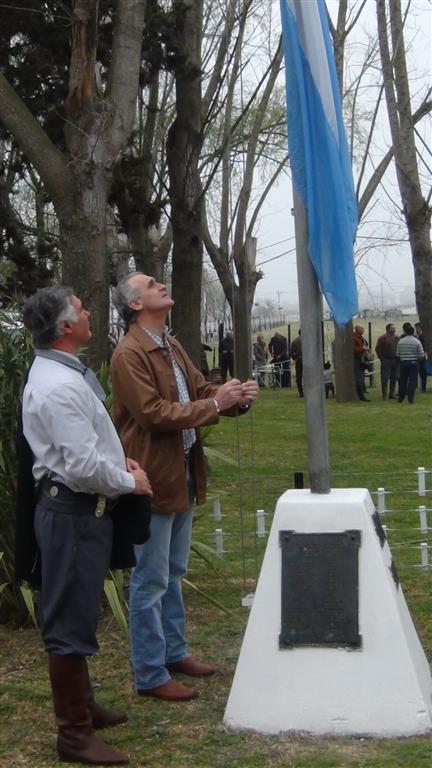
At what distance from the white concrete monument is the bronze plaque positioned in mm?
22

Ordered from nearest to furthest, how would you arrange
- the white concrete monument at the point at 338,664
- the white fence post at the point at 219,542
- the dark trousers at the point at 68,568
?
1. the dark trousers at the point at 68,568
2. the white concrete monument at the point at 338,664
3. the white fence post at the point at 219,542

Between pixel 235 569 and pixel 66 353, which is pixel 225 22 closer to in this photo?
pixel 235 569

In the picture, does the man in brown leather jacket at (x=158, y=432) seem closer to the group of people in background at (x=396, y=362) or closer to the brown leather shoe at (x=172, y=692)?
the brown leather shoe at (x=172, y=692)

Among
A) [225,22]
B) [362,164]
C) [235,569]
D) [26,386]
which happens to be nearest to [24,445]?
[26,386]

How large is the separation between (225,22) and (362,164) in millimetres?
9194

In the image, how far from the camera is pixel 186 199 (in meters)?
15.9

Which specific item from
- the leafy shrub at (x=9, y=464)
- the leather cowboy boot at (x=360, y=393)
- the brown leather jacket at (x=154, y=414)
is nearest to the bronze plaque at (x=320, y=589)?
the brown leather jacket at (x=154, y=414)

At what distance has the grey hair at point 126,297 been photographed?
551cm

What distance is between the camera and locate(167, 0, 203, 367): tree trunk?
51.9 ft

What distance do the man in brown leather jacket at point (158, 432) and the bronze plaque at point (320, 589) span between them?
61 cm

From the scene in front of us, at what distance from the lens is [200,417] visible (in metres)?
5.25

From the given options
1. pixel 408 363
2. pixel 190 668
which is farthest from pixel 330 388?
pixel 190 668

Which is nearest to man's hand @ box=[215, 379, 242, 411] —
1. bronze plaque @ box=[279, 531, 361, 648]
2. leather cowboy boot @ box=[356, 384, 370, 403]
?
bronze plaque @ box=[279, 531, 361, 648]

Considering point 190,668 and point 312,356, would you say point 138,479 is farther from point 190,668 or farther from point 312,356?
point 190,668
